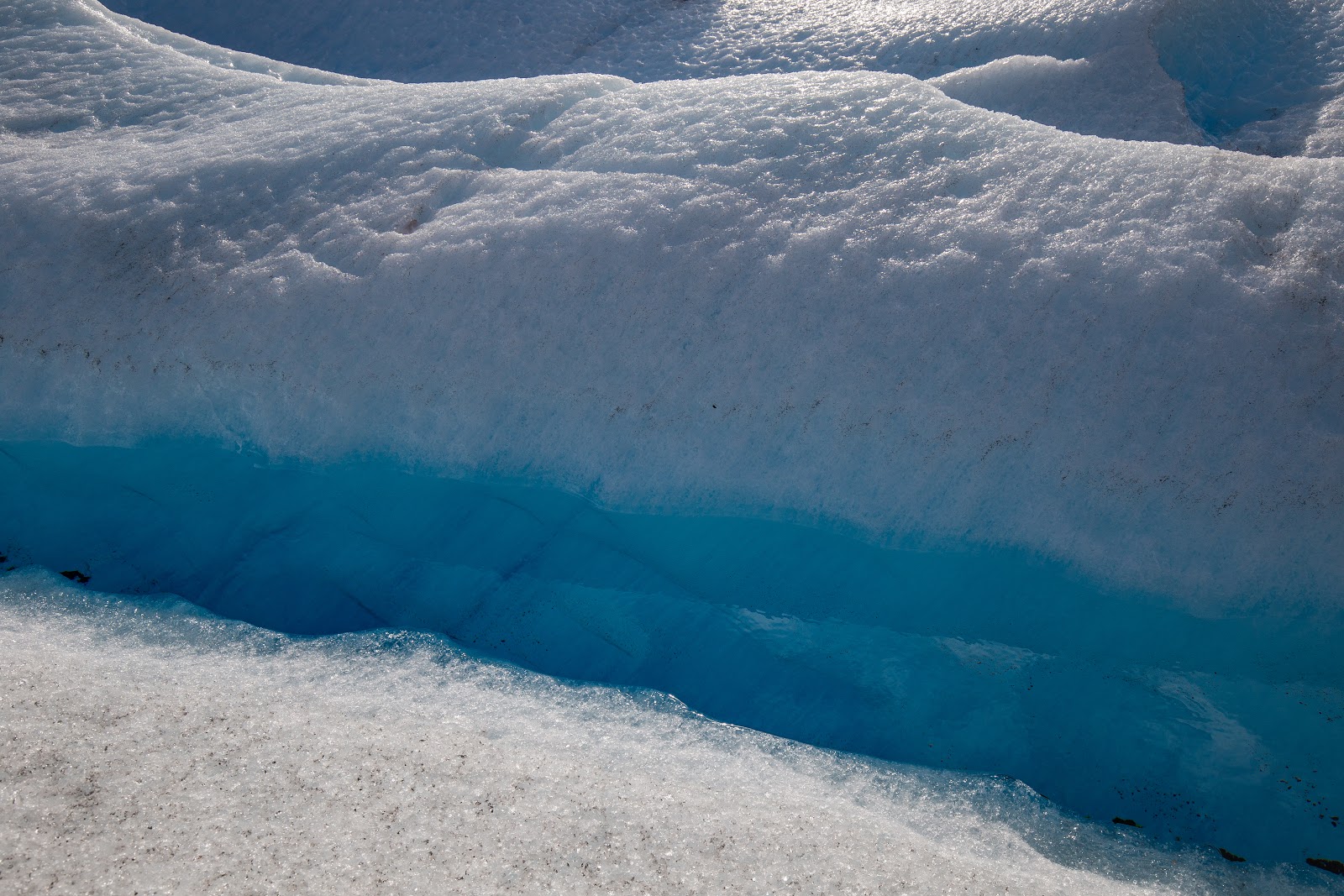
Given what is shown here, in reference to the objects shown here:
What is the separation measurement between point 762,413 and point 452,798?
4.48ft

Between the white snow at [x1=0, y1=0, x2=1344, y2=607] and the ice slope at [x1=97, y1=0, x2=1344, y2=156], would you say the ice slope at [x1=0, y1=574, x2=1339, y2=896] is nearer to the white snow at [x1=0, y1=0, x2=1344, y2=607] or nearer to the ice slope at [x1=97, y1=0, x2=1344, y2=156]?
the white snow at [x1=0, y1=0, x2=1344, y2=607]

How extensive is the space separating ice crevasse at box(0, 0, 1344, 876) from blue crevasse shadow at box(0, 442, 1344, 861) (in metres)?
0.01

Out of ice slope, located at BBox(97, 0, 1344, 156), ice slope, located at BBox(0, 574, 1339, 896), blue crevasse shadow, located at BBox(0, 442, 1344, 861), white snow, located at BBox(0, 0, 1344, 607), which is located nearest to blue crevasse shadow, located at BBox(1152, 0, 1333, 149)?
ice slope, located at BBox(97, 0, 1344, 156)

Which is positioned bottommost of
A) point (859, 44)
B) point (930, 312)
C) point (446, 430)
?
point (446, 430)

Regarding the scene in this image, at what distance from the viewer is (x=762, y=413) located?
264cm

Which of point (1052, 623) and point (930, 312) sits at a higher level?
point (930, 312)

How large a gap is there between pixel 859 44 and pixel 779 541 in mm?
3957

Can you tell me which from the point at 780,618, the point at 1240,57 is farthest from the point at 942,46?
the point at 780,618

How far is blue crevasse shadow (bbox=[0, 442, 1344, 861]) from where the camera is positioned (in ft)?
7.12

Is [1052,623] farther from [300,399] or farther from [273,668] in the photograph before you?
[300,399]

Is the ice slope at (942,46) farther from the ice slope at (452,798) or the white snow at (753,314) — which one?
the ice slope at (452,798)

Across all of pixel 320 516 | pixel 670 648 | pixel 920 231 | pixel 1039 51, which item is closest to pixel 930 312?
pixel 920 231

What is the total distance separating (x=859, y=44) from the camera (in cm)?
532

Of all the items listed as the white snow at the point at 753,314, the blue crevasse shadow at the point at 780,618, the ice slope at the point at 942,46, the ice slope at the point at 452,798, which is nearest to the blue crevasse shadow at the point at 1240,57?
the ice slope at the point at 942,46
